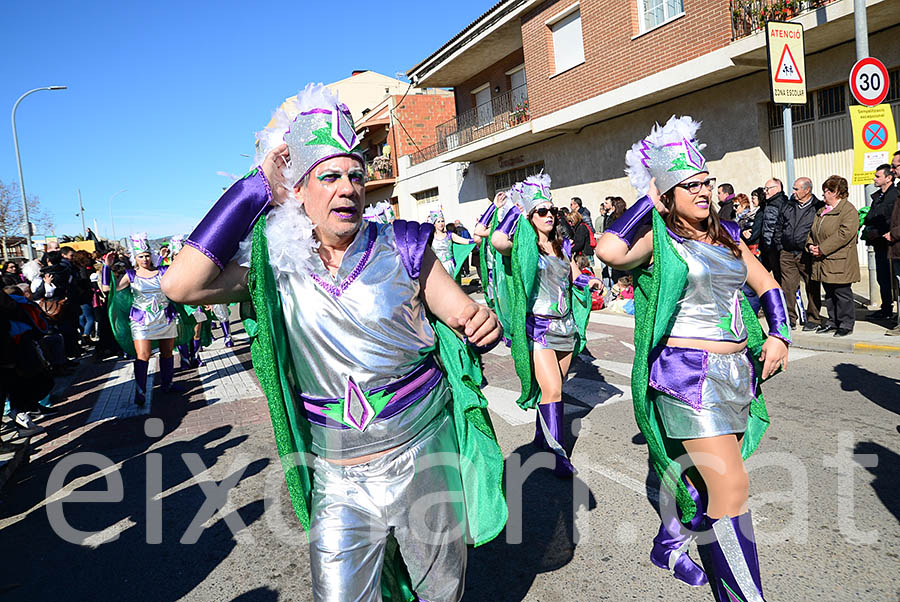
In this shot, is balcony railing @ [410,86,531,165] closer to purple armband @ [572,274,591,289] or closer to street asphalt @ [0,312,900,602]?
purple armband @ [572,274,591,289]

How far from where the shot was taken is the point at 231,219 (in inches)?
77.6

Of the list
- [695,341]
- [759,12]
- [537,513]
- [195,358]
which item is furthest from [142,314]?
[759,12]

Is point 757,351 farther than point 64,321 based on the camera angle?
No

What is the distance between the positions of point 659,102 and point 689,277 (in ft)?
45.9

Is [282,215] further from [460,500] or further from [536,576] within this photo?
[536,576]

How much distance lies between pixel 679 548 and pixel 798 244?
6993mm

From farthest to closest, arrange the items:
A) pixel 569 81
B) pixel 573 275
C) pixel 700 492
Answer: pixel 569 81, pixel 573 275, pixel 700 492

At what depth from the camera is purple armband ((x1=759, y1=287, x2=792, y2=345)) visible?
9.98ft

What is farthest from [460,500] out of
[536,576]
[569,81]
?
[569,81]

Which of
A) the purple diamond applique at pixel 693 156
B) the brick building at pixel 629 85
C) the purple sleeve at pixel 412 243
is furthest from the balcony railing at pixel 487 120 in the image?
the purple sleeve at pixel 412 243

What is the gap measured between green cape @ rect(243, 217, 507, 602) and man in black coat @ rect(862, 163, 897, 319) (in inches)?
315

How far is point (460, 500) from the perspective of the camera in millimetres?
2227

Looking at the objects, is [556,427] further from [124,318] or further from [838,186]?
[124,318]

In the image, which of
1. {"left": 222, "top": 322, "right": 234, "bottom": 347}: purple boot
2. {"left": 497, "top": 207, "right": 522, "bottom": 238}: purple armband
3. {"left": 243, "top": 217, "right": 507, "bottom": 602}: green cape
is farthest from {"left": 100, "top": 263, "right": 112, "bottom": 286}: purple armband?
{"left": 243, "top": 217, "right": 507, "bottom": 602}: green cape
